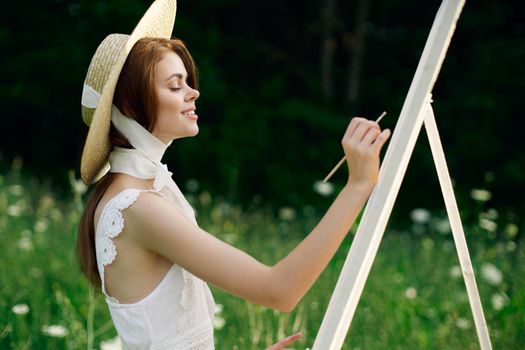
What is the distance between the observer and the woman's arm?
1503mm

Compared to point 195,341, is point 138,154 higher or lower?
higher

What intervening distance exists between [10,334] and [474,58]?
22.5 feet

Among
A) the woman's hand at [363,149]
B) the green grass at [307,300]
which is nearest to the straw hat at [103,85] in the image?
the woman's hand at [363,149]

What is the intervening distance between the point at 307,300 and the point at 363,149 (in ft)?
6.48

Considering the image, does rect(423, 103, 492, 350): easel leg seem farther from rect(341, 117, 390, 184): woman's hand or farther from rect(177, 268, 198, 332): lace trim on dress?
rect(177, 268, 198, 332): lace trim on dress

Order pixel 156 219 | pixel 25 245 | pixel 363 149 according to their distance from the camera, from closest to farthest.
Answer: pixel 363 149 < pixel 156 219 < pixel 25 245

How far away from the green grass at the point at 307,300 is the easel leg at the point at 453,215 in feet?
2.37

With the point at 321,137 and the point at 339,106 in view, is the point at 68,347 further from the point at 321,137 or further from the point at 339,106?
the point at 339,106

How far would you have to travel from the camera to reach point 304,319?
3.11 meters

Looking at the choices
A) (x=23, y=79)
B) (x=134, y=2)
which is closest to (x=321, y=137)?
(x=134, y=2)

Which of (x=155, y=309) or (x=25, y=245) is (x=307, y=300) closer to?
(x=25, y=245)

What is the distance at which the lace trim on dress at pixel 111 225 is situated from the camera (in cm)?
168

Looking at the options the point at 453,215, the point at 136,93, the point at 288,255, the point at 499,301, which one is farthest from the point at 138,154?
the point at 499,301

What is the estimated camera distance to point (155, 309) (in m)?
1.73
